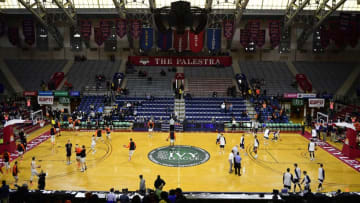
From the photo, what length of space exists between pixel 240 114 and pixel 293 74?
13.3 metres

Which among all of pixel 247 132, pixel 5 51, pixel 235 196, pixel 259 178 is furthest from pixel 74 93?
pixel 235 196

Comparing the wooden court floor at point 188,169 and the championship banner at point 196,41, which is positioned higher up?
the championship banner at point 196,41

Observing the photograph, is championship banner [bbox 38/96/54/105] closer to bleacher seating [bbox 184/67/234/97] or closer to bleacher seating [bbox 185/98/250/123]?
bleacher seating [bbox 185/98/250/123]

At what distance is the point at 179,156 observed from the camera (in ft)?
67.5

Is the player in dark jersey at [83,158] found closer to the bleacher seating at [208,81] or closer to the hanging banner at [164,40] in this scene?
the bleacher seating at [208,81]

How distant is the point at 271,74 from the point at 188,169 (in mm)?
26868

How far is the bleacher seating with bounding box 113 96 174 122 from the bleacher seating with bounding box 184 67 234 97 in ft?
14.7

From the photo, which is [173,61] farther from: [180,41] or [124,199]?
[124,199]

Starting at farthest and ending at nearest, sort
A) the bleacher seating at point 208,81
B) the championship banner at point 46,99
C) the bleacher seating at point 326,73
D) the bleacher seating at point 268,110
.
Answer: the bleacher seating at point 326,73
the bleacher seating at point 208,81
the bleacher seating at point 268,110
the championship banner at point 46,99

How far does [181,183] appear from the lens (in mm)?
15812

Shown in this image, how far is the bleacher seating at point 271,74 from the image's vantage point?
37.3m

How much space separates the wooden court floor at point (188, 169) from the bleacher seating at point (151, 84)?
505 inches

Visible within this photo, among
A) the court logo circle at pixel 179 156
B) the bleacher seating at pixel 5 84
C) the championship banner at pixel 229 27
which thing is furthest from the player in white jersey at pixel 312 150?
the bleacher seating at pixel 5 84

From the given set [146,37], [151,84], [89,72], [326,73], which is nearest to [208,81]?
[151,84]
